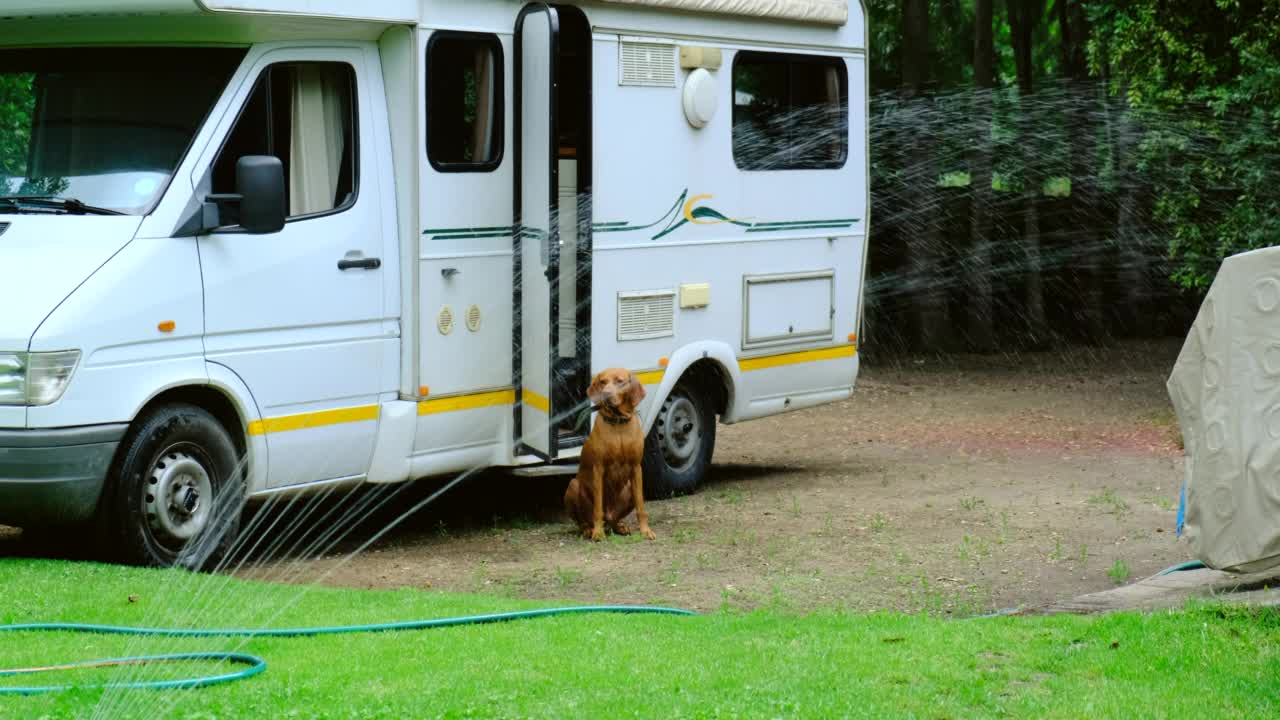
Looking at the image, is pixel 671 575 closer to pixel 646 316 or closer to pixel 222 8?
pixel 646 316

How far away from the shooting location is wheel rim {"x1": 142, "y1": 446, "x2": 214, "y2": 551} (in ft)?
27.4

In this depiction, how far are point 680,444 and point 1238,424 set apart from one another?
481cm

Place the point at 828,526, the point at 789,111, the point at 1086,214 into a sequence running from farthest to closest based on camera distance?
the point at 1086,214, the point at 789,111, the point at 828,526

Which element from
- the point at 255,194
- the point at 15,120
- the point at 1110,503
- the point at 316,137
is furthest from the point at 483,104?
the point at 1110,503

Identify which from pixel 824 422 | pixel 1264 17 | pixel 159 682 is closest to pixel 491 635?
pixel 159 682

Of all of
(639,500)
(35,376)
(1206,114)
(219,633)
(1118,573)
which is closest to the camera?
(219,633)

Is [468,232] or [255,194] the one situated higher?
[255,194]

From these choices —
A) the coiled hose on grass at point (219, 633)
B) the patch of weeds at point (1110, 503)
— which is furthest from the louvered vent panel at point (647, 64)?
the coiled hose on grass at point (219, 633)

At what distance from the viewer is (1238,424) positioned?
7402 mm

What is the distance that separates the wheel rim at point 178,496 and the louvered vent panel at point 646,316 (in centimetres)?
293

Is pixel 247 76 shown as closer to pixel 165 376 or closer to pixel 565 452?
pixel 165 376

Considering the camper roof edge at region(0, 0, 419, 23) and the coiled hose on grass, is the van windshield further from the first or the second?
the coiled hose on grass

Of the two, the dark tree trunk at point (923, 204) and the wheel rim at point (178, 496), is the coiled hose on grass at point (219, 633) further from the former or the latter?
the dark tree trunk at point (923, 204)

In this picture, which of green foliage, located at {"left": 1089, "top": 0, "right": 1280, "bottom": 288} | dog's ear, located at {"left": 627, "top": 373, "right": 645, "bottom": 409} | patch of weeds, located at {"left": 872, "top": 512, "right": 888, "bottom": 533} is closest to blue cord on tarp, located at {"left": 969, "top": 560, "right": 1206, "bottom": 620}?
patch of weeds, located at {"left": 872, "top": 512, "right": 888, "bottom": 533}
